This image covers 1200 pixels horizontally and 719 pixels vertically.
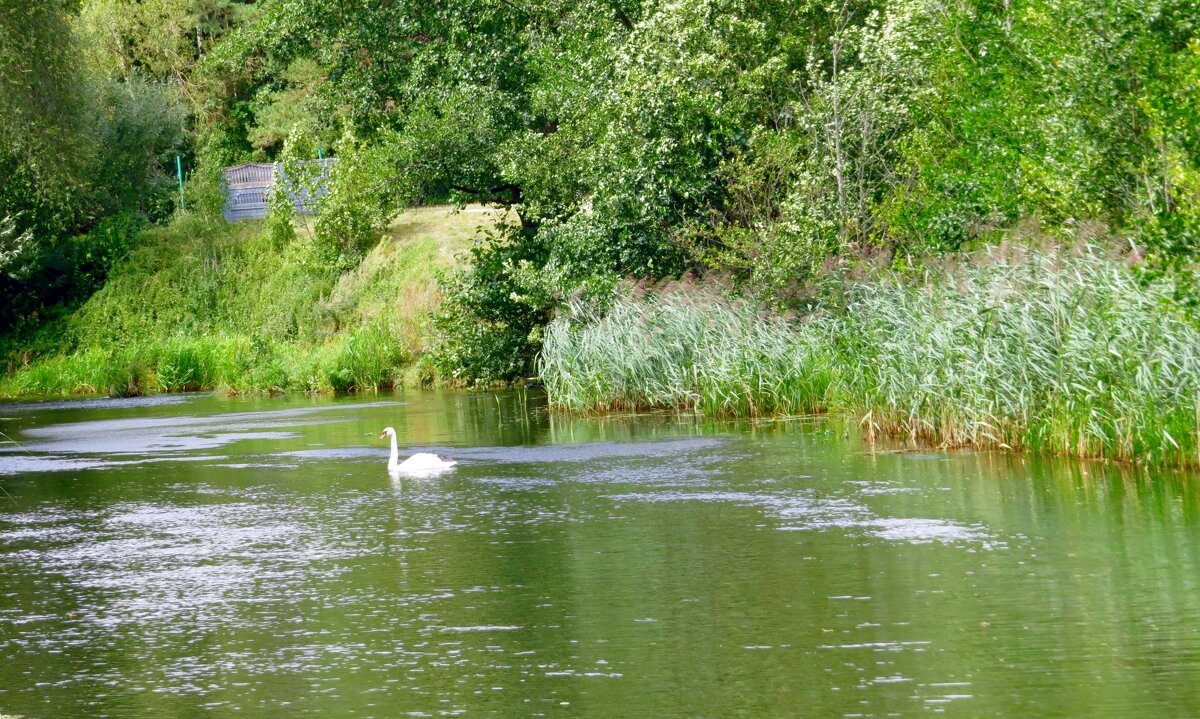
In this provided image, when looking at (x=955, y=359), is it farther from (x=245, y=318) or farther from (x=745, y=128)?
(x=245, y=318)

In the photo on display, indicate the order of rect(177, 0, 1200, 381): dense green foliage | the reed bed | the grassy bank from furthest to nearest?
the grassy bank → the reed bed → rect(177, 0, 1200, 381): dense green foliage

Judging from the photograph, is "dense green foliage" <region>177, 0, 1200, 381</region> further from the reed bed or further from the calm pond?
the reed bed

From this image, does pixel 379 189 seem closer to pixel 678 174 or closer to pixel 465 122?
pixel 465 122

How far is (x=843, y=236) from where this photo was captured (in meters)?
24.9

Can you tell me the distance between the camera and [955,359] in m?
17.9

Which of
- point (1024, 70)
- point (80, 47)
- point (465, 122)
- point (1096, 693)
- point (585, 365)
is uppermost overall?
point (80, 47)

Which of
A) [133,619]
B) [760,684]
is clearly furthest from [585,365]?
[760,684]

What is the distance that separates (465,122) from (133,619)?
2120cm

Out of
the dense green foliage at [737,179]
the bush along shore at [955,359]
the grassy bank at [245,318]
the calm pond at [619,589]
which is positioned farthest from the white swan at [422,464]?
the grassy bank at [245,318]

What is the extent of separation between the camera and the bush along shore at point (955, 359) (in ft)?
50.8

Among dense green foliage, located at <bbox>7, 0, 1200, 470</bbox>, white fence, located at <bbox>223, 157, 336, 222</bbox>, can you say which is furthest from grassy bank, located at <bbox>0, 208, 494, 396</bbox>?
white fence, located at <bbox>223, 157, 336, 222</bbox>

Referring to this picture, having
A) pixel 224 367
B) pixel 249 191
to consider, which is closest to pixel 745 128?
pixel 224 367

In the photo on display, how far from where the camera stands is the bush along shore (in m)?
15.5

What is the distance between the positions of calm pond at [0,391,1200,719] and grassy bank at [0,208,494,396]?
17938 mm
